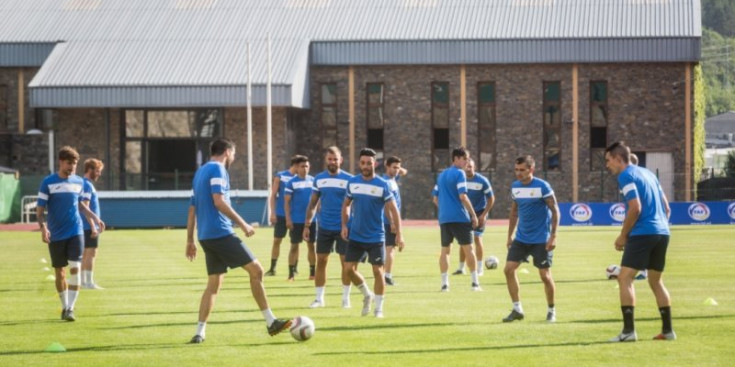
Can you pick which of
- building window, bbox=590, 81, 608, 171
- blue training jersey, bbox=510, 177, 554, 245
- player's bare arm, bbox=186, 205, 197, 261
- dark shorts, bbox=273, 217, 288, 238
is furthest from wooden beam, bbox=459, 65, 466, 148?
player's bare arm, bbox=186, 205, 197, 261

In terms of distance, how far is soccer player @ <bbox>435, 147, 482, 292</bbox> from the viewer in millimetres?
22953

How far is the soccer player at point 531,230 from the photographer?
17781 mm

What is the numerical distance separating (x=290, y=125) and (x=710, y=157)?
7002cm

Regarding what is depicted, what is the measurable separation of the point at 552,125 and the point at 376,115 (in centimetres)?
764

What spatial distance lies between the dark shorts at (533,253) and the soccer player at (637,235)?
2545 mm

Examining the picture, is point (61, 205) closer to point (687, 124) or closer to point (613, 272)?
point (613, 272)

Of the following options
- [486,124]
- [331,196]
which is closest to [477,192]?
[331,196]

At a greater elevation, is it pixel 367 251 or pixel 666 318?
pixel 367 251

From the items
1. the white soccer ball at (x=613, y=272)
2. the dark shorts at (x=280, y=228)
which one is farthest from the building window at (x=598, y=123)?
the white soccer ball at (x=613, y=272)

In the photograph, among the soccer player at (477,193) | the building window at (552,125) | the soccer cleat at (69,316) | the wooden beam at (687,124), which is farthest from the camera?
the building window at (552,125)

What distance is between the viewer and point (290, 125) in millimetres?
61906

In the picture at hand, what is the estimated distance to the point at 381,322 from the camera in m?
17.8

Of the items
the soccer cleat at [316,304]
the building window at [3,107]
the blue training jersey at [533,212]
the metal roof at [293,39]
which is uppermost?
the metal roof at [293,39]

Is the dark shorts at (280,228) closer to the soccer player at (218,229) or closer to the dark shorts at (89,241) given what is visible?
the dark shorts at (89,241)
